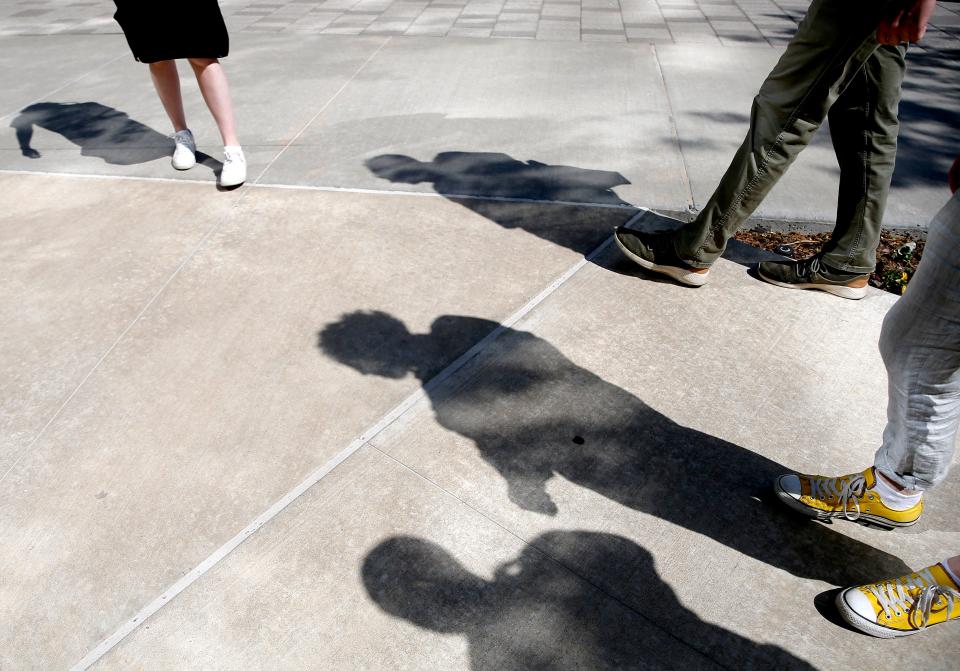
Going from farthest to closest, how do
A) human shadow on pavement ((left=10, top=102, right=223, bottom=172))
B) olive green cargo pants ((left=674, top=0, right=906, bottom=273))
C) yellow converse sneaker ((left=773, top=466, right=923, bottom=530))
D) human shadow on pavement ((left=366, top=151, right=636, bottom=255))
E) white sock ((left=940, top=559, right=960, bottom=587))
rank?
human shadow on pavement ((left=10, top=102, right=223, bottom=172)) → human shadow on pavement ((left=366, top=151, right=636, bottom=255)) → olive green cargo pants ((left=674, top=0, right=906, bottom=273)) → yellow converse sneaker ((left=773, top=466, right=923, bottom=530)) → white sock ((left=940, top=559, right=960, bottom=587))

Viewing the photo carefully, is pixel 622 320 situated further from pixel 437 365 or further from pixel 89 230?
pixel 89 230

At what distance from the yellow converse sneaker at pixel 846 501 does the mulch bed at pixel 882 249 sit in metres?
1.40

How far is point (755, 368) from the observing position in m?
2.42

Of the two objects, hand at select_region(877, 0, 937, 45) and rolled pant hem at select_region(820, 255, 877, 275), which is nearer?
hand at select_region(877, 0, 937, 45)

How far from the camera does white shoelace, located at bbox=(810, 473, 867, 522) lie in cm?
178

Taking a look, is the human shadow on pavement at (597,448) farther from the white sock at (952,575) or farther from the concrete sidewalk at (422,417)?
the white sock at (952,575)

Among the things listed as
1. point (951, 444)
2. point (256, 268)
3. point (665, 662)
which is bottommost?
point (665, 662)

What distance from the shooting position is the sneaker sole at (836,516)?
180 cm

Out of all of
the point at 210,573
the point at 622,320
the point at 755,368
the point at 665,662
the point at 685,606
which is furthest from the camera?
the point at 622,320

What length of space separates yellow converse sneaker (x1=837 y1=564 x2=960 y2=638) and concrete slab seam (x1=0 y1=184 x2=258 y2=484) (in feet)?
8.40

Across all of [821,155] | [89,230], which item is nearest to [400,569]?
[89,230]

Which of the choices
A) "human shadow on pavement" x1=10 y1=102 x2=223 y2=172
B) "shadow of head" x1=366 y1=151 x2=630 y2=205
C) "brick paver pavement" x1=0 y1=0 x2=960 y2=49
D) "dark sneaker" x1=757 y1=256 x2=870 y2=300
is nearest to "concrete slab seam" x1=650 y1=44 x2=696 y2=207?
"shadow of head" x1=366 y1=151 x2=630 y2=205

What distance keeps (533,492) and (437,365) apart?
2.28 ft

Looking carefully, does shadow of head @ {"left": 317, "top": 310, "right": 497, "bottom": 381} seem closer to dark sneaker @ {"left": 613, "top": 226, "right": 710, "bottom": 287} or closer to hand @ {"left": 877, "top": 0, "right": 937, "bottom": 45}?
dark sneaker @ {"left": 613, "top": 226, "right": 710, "bottom": 287}
